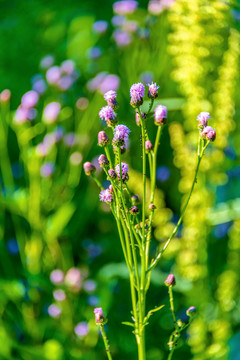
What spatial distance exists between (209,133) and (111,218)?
4.14 feet

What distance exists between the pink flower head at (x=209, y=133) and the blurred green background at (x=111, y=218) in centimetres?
55

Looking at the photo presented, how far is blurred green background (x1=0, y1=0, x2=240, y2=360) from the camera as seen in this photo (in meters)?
1.29

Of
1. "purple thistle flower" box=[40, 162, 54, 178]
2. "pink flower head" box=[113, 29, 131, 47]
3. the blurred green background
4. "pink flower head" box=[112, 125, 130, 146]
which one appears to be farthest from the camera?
"pink flower head" box=[113, 29, 131, 47]

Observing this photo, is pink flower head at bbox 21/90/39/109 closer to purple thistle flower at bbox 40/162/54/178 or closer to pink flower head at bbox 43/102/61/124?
pink flower head at bbox 43/102/61/124

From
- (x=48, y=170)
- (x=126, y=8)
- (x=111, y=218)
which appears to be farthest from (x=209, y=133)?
(x=126, y=8)

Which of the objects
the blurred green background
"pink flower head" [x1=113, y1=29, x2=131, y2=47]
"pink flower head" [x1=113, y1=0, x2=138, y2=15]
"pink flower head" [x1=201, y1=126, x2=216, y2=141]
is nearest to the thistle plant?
"pink flower head" [x1=201, y1=126, x2=216, y2=141]

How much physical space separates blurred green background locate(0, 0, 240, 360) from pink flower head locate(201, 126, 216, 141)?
21.5 inches

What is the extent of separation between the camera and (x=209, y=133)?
0.72 m

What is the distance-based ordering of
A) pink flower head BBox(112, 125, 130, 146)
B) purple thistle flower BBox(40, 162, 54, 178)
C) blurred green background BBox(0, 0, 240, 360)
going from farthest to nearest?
purple thistle flower BBox(40, 162, 54, 178), blurred green background BBox(0, 0, 240, 360), pink flower head BBox(112, 125, 130, 146)

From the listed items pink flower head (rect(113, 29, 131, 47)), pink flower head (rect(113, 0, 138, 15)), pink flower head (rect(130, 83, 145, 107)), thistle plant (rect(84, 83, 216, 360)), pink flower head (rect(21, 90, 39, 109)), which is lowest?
thistle plant (rect(84, 83, 216, 360))

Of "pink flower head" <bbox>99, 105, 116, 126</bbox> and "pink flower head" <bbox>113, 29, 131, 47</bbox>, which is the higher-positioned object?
"pink flower head" <bbox>113, 29, 131, 47</bbox>

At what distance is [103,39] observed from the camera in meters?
2.62

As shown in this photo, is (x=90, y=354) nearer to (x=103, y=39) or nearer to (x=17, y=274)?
(x=17, y=274)

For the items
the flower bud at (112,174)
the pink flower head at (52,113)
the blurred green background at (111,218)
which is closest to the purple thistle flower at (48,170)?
the blurred green background at (111,218)
